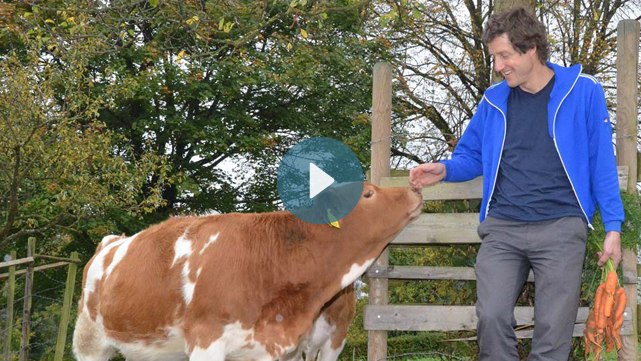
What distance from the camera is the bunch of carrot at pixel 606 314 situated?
13.6 feet

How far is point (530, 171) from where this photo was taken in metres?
3.91

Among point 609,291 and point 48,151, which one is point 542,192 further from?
point 48,151

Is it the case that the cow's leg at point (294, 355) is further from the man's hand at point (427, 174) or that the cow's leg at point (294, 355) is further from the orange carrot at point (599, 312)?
the orange carrot at point (599, 312)

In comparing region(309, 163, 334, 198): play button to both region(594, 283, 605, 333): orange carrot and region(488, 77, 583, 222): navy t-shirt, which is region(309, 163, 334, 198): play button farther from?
region(594, 283, 605, 333): orange carrot

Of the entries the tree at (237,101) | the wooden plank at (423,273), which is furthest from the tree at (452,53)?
the wooden plank at (423,273)

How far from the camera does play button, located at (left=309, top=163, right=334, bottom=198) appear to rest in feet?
16.0

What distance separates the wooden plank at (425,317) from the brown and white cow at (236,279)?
122 centimetres

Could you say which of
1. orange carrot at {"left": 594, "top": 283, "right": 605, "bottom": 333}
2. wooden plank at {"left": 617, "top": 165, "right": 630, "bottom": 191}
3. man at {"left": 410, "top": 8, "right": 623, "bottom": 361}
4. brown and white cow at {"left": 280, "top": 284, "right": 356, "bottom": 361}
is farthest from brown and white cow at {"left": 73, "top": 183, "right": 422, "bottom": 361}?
wooden plank at {"left": 617, "top": 165, "right": 630, "bottom": 191}

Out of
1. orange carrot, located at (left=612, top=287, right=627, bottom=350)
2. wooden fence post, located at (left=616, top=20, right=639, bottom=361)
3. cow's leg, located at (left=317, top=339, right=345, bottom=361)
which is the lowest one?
cow's leg, located at (left=317, top=339, right=345, bottom=361)

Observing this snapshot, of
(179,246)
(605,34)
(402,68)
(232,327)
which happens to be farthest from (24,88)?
(605,34)

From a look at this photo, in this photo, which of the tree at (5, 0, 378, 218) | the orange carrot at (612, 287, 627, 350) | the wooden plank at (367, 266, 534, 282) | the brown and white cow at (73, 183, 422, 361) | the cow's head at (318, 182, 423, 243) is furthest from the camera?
the tree at (5, 0, 378, 218)

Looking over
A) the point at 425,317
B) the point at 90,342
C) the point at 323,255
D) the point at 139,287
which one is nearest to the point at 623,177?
the point at 425,317

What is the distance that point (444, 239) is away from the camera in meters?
5.79

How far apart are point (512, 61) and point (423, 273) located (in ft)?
8.17
